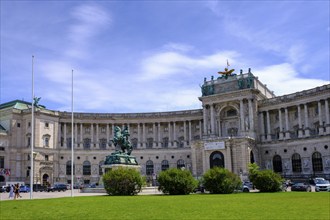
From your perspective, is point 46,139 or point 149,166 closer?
point 46,139

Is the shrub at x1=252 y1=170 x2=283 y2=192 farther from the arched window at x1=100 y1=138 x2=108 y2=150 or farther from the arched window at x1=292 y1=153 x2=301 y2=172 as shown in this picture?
the arched window at x1=100 y1=138 x2=108 y2=150

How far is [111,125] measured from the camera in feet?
344

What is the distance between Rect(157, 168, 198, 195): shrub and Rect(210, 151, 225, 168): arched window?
4159cm

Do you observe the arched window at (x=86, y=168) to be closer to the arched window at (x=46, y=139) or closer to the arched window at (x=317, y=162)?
the arched window at (x=46, y=139)

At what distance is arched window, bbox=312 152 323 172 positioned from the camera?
7906 cm

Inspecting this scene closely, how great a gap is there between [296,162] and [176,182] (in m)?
49.7

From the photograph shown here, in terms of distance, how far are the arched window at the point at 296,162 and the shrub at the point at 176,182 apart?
47.2 m

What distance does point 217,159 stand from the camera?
85125 millimetres

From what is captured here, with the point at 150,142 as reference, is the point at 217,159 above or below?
below

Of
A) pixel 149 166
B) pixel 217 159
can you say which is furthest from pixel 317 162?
pixel 149 166

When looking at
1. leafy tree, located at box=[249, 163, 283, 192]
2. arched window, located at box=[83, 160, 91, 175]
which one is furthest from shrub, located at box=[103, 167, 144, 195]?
arched window, located at box=[83, 160, 91, 175]

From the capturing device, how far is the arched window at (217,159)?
8450 cm

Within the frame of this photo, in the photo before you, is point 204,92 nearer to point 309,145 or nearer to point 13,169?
point 309,145

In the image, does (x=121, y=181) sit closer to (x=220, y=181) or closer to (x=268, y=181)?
(x=220, y=181)
